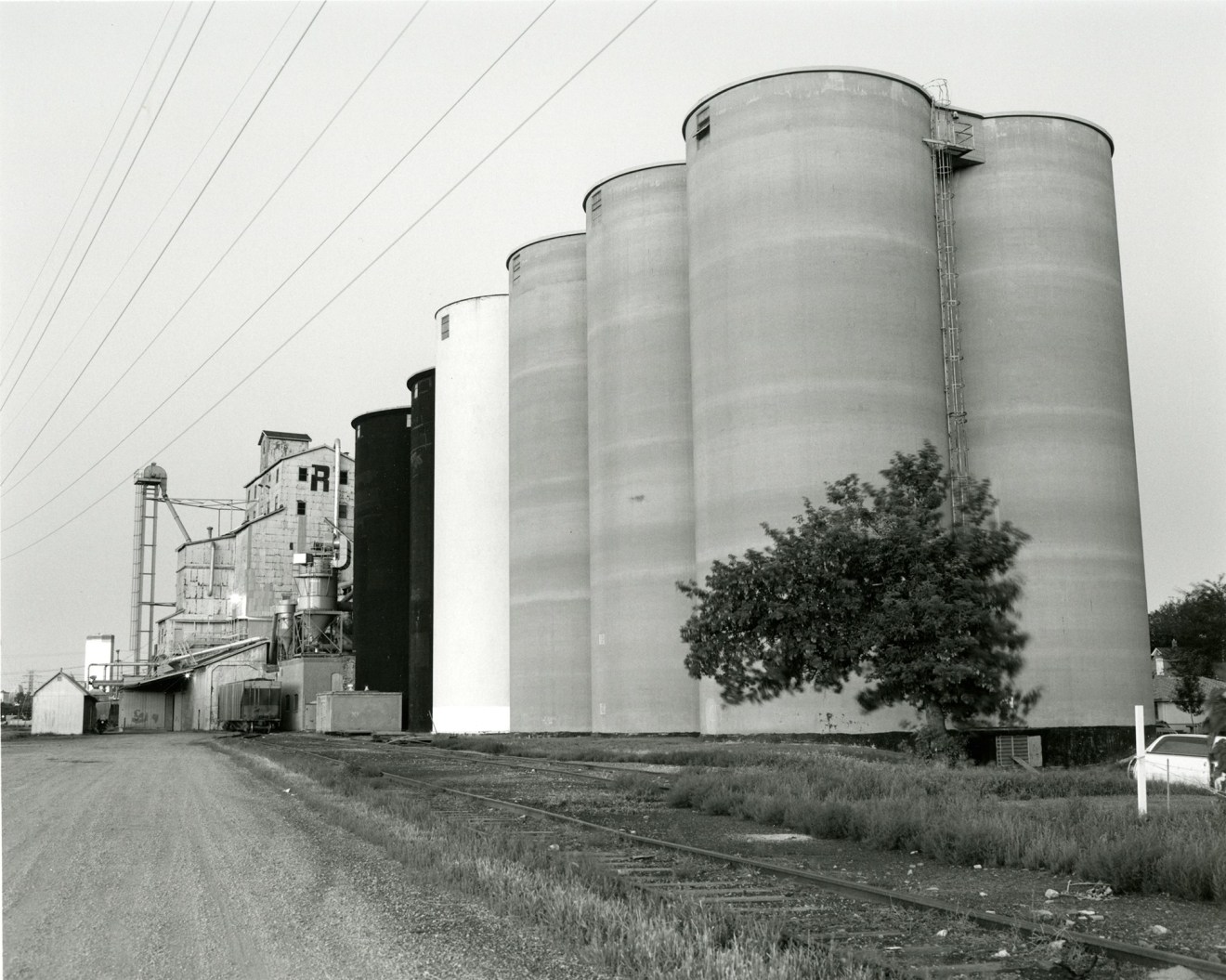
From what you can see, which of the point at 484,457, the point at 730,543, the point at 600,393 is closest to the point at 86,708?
the point at 484,457

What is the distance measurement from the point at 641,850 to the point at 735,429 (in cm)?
2621

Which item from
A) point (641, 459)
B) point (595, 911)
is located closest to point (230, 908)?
point (595, 911)

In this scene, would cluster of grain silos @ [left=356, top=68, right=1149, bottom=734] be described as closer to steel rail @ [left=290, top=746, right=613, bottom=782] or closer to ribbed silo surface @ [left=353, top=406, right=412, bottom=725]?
steel rail @ [left=290, top=746, right=613, bottom=782]

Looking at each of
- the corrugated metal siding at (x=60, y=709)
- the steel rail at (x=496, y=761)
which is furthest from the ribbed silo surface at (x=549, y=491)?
the corrugated metal siding at (x=60, y=709)

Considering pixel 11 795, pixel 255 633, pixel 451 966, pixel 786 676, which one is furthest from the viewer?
pixel 255 633

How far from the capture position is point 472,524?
59.4 m

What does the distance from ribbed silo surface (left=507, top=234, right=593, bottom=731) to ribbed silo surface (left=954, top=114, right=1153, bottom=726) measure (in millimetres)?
17924

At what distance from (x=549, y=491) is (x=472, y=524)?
8.48 m

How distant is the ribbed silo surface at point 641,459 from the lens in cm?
4438

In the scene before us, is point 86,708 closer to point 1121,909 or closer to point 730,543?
point 730,543

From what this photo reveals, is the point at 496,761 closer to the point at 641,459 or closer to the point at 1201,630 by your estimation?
the point at 641,459

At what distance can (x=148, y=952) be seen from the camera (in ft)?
28.9

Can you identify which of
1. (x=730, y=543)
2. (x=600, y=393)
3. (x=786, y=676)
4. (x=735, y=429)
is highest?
(x=600, y=393)

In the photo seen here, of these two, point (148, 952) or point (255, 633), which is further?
point (255, 633)
